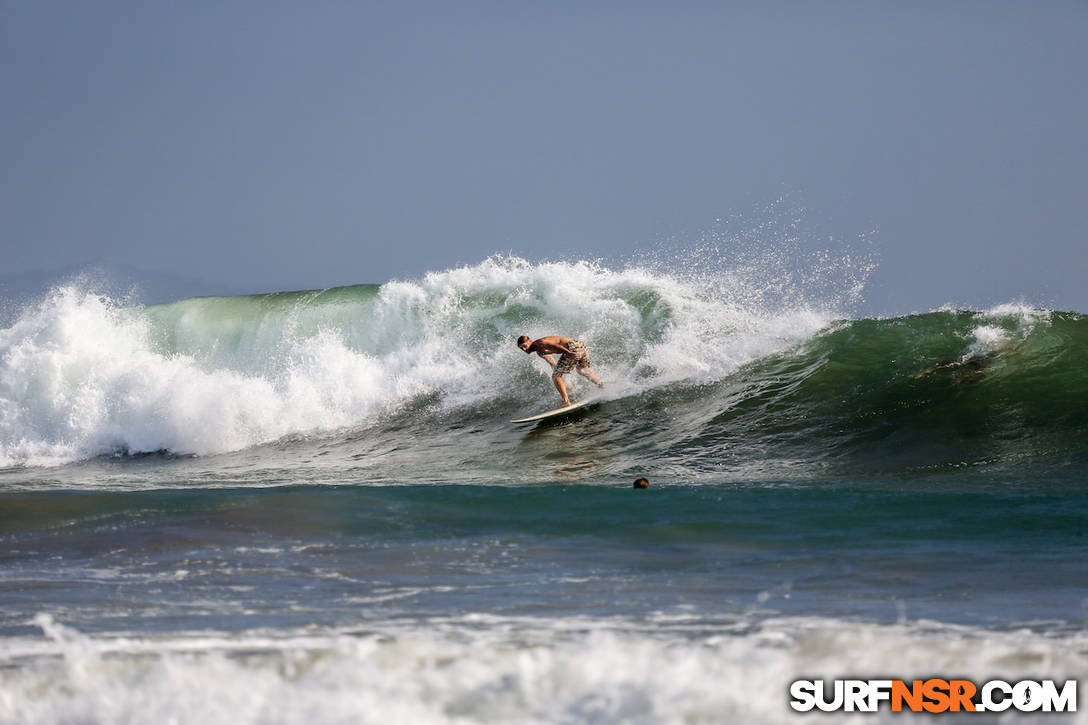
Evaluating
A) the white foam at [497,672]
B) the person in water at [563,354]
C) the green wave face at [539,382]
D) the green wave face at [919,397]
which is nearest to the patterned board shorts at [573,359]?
the person in water at [563,354]

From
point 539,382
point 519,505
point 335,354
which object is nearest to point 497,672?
point 519,505

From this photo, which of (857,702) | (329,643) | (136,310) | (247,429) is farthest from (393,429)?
(857,702)

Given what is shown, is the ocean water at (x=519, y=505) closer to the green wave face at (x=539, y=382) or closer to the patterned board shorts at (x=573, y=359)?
the green wave face at (x=539, y=382)

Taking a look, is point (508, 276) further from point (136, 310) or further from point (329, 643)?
point (329, 643)

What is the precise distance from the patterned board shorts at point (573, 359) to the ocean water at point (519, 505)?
0.65 metres

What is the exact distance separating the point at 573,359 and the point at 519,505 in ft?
18.4

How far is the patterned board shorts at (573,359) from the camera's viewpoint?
13797mm

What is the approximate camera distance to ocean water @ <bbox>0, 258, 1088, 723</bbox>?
3.91 meters

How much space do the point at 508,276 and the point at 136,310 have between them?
7460 mm

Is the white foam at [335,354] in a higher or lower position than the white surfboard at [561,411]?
higher

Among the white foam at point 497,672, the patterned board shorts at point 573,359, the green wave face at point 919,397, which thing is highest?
the patterned board shorts at point 573,359

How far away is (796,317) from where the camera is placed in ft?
50.3

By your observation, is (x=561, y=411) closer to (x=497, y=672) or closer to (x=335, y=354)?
(x=335, y=354)

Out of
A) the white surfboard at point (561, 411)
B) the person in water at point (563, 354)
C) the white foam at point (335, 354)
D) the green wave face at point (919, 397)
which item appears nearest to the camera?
the green wave face at point (919, 397)
